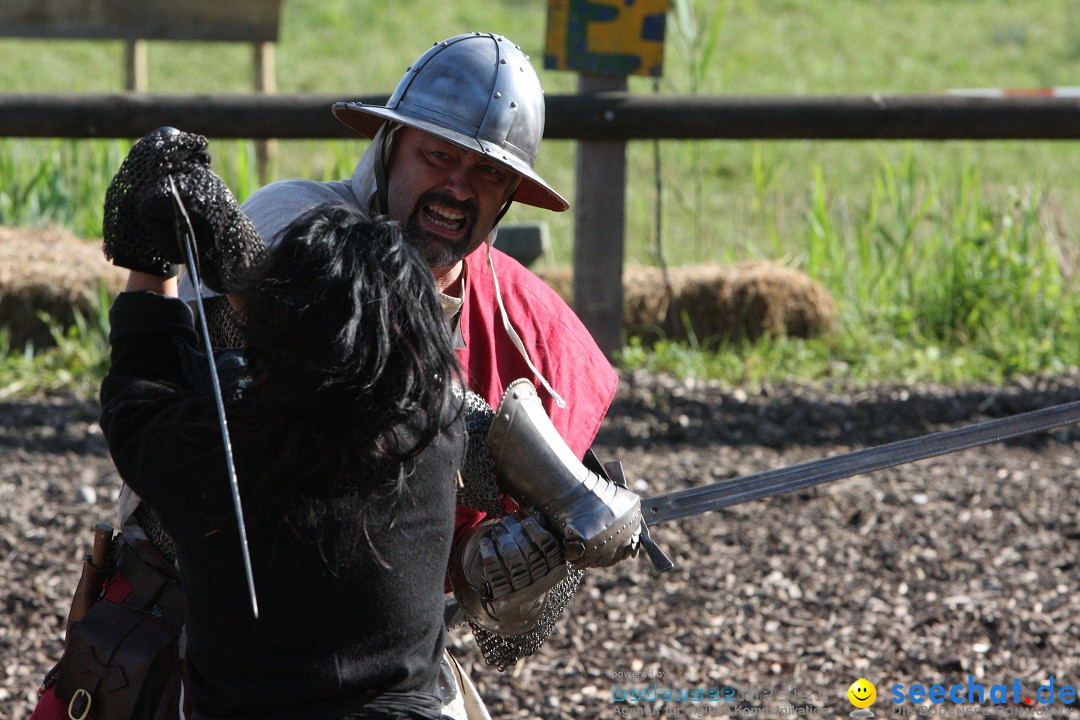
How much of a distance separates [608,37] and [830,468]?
2811mm

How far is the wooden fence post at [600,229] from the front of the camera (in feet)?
16.2

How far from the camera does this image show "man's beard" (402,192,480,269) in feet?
7.52

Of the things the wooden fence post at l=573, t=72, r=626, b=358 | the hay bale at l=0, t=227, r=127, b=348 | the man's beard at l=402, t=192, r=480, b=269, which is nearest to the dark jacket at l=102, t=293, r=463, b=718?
the man's beard at l=402, t=192, r=480, b=269

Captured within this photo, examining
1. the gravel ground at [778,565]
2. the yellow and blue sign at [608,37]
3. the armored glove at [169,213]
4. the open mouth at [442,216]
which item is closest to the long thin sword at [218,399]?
the armored glove at [169,213]

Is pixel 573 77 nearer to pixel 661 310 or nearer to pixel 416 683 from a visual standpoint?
pixel 661 310

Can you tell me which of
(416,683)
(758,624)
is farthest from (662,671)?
(416,683)

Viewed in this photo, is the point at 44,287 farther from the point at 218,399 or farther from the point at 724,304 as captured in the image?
the point at 218,399

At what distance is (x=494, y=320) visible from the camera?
7.97 feet

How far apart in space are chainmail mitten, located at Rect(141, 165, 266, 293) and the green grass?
11.4 feet

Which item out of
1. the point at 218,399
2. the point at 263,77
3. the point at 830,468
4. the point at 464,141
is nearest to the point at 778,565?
the point at 830,468

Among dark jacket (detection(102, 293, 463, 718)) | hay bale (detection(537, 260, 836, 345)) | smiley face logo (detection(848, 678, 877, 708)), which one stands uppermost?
dark jacket (detection(102, 293, 463, 718))

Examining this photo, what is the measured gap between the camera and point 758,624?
11.8 ft

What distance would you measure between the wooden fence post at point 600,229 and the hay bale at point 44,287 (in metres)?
1.79

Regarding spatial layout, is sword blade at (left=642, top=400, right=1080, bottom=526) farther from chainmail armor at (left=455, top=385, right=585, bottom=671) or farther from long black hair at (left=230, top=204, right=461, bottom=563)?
long black hair at (left=230, top=204, right=461, bottom=563)
